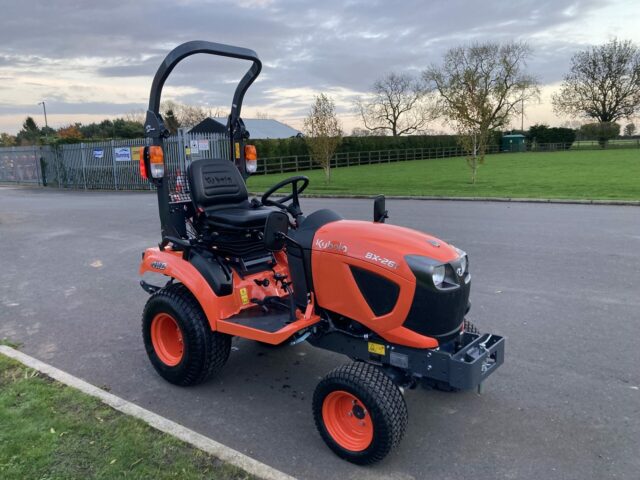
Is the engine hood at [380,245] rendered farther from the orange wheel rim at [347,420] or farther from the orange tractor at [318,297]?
the orange wheel rim at [347,420]

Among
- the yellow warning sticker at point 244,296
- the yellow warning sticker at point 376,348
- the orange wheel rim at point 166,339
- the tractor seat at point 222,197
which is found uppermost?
the tractor seat at point 222,197

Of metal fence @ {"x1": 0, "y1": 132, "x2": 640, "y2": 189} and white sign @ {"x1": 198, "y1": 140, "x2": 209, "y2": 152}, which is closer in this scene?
white sign @ {"x1": 198, "y1": 140, "x2": 209, "y2": 152}

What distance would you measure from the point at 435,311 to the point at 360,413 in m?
0.72

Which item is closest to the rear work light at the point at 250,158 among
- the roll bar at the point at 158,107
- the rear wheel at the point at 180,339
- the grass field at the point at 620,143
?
the roll bar at the point at 158,107

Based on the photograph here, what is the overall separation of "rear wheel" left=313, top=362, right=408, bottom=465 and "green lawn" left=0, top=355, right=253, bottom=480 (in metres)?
0.58

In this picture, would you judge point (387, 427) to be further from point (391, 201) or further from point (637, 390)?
point (391, 201)

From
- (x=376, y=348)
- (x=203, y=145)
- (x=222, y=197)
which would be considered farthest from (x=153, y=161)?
(x=203, y=145)

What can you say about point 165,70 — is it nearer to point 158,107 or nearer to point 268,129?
point 158,107

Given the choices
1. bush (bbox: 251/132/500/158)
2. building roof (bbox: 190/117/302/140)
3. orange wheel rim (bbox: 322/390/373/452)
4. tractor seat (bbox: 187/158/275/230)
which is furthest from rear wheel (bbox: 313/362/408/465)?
building roof (bbox: 190/117/302/140)

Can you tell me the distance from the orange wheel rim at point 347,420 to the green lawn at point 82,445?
59 cm

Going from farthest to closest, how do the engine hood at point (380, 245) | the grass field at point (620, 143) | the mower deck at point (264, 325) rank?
1. the grass field at point (620, 143)
2. the mower deck at point (264, 325)
3. the engine hood at point (380, 245)

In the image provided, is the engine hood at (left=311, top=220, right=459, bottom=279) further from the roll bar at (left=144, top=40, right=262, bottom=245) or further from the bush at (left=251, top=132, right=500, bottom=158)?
the bush at (left=251, top=132, right=500, bottom=158)

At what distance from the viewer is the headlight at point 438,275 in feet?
9.04

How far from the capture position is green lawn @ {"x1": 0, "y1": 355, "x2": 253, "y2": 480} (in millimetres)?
2703
